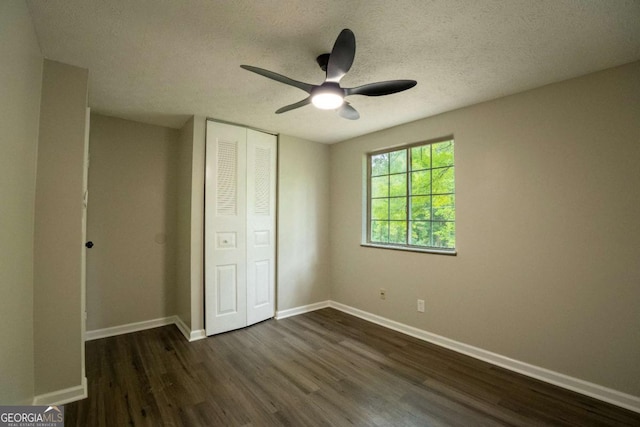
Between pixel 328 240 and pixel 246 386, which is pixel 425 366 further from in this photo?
pixel 328 240

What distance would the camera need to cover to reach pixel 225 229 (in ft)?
10.2

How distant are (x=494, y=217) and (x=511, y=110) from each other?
3.12 ft

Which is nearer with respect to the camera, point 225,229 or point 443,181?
point 443,181

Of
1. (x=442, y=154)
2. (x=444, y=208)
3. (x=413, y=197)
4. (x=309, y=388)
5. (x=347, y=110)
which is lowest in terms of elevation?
(x=309, y=388)

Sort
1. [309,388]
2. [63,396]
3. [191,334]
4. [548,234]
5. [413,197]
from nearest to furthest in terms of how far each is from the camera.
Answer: [63,396] → [309,388] → [548,234] → [191,334] → [413,197]

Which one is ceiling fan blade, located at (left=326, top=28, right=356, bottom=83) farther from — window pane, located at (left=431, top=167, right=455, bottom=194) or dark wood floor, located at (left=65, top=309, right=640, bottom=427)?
dark wood floor, located at (left=65, top=309, right=640, bottom=427)

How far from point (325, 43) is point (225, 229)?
2197 mm

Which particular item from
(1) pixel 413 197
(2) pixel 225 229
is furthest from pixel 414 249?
(2) pixel 225 229

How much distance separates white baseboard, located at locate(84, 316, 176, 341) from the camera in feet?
9.49

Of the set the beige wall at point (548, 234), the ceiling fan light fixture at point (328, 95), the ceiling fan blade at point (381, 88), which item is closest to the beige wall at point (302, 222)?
the beige wall at point (548, 234)

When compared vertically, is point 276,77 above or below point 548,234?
above

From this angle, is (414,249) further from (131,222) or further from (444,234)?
(131,222)

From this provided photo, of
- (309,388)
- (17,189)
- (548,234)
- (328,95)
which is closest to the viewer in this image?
(17,189)

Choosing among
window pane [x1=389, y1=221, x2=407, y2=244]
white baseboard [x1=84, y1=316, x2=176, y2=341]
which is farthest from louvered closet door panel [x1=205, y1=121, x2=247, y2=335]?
window pane [x1=389, y1=221, x2=407, y2=244]
